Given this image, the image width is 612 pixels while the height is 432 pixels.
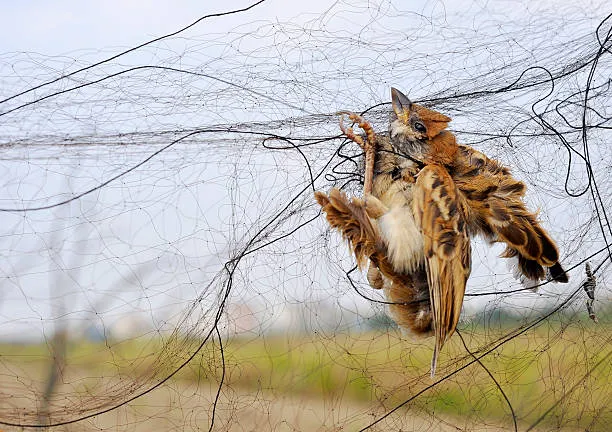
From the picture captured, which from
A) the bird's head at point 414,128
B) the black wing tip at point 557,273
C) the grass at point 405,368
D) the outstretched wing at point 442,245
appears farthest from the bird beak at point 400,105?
the grass at point 405,368

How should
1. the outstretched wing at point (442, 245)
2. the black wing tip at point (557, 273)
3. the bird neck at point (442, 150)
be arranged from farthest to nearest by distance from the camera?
1. the black wing tip at point (557, 273)
2. the bird neck at point (442, 150)
3. the outstretched wing at point (442, 245)

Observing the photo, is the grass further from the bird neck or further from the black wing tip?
the bird neck

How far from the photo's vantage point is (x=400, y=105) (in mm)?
1685

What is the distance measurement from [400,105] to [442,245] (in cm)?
38

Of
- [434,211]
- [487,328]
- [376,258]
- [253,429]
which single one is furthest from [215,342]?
[487,328]

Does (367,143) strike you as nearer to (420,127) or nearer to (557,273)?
(420,127)

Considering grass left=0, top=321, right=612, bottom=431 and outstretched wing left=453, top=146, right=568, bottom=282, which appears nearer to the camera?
outstretched wing left=453, top=146, right=568, bottom=282

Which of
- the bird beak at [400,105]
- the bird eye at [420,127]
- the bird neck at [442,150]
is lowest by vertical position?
the bird neck at [442,150]

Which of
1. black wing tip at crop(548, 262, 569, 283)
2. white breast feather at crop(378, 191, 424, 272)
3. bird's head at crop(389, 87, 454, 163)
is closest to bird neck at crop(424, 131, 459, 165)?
bird's head at crop(389, 87, 454, 163)

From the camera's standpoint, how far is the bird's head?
1.65 meters

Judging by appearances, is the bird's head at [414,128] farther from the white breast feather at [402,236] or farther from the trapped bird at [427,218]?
the white breast feather at [402,236]

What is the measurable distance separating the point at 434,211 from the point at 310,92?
0.53m

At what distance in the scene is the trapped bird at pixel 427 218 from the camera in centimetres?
153

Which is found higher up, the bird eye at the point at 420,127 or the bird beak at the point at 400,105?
the bird beak at the point at 400,105
